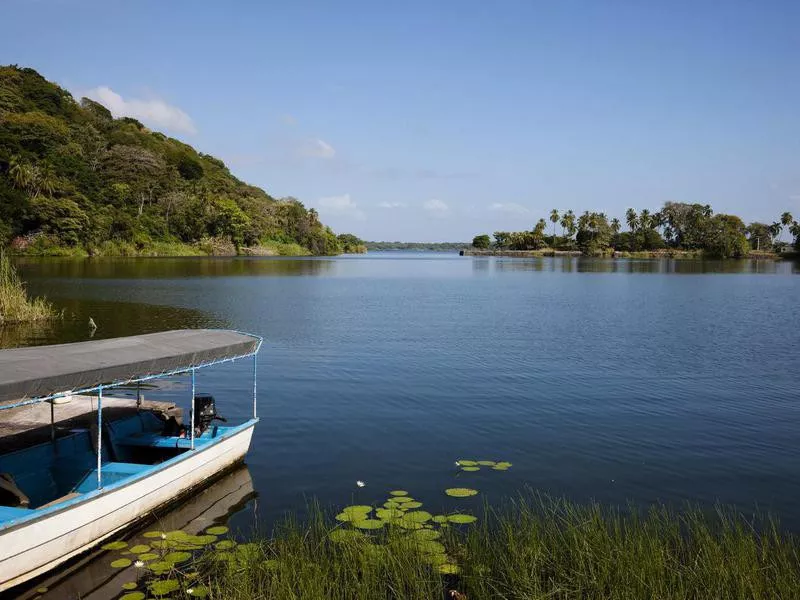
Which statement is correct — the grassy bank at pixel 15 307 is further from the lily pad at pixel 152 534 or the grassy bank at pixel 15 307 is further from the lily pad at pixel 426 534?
the lily pad at pixel 426 534

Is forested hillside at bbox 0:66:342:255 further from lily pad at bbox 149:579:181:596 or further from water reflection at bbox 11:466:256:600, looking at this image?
lily pad at bbox 149:579:181:596

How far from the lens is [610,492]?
11.8 meters

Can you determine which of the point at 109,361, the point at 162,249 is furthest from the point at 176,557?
the point at 162,249

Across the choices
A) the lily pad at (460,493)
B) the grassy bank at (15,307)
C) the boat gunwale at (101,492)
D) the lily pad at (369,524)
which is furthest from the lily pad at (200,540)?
the grassy bank at (15,307)

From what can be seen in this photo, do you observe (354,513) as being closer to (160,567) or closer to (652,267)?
(160,567)

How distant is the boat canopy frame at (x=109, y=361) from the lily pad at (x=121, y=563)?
1.10 metres

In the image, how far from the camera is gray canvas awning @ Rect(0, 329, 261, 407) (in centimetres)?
823

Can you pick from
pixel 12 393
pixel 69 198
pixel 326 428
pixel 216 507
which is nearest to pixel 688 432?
pixel 326 428

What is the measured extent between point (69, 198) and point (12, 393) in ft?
340

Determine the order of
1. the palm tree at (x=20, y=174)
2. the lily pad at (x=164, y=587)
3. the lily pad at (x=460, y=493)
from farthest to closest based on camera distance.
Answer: the palm tree at (x=20, y=174), the lily pad at (x=460, y=493), the lily pad at (x=164, y=587)

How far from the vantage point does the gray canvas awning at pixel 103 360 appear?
8234mm

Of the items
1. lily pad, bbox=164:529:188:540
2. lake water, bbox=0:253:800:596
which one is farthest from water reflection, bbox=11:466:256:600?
lily pad, bbox=164:529:188:540

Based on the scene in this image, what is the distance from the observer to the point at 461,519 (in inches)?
388

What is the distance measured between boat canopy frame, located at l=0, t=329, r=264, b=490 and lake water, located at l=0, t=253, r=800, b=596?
2612 mm
